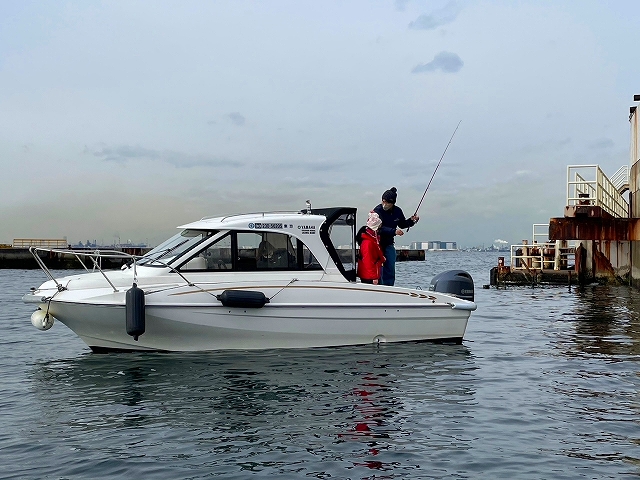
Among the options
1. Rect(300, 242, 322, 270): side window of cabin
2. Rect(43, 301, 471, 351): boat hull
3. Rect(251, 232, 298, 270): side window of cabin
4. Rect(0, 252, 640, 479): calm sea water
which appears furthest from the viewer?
Rect(300, 242, 322, 270): side window of cabin

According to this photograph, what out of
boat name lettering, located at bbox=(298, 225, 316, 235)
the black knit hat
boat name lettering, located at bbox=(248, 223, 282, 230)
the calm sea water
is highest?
the black knit hat

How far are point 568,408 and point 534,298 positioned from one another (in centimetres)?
1778

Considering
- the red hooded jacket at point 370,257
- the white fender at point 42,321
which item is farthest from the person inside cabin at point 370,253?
the white fender at point 42,321

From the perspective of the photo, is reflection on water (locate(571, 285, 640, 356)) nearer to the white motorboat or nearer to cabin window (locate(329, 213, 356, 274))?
the white motorboat

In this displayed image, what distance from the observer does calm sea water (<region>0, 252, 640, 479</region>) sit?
6605 mm

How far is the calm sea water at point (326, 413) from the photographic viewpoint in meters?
6.61

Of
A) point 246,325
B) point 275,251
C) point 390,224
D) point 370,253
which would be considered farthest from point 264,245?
point 390,224

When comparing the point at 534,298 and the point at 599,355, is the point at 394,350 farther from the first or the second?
the point at 534,298

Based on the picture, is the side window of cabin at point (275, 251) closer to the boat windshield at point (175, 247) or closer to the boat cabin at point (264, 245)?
the boat cabin at point (264, 245)

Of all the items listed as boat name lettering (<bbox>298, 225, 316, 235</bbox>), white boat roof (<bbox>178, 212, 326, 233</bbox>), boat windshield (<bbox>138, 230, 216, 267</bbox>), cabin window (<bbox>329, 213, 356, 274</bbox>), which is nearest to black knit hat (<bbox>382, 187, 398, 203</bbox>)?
cabin window (<bbox>329, 213, 356, 274</bbox>)

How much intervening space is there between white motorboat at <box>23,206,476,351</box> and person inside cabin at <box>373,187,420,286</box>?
29.7 inches

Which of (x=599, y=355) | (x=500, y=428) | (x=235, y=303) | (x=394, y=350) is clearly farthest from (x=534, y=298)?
(x=500, y=428)

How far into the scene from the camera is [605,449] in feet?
23.2

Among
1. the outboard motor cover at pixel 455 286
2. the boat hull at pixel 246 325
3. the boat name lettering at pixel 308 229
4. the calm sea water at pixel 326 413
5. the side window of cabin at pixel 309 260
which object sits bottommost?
the calm sea water at pixel 326 413
